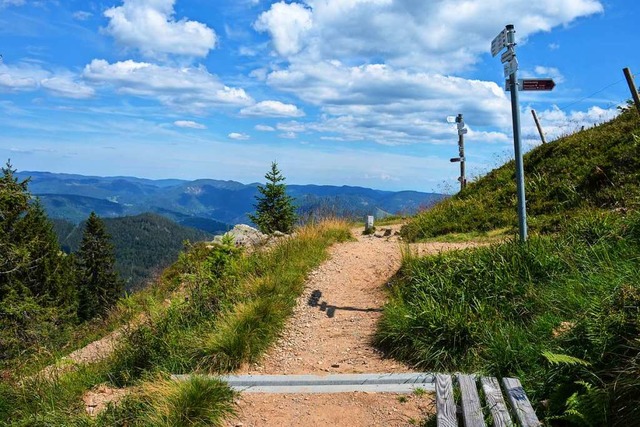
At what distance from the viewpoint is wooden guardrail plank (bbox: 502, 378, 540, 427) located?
3061mm

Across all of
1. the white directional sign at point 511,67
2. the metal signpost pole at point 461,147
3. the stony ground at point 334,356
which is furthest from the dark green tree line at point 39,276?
the metal signpost pole at point 461,147

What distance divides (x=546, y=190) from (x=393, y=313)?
7.65m

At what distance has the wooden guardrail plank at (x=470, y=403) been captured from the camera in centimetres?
315

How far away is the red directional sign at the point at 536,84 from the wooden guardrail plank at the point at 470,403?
396cm

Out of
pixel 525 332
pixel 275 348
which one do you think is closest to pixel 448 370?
pixel 525 332

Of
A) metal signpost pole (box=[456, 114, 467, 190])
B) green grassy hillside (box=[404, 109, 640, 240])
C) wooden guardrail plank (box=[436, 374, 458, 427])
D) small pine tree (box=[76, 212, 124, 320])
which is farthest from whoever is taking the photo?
small pine tree (box=[76, 212, 124, 320])

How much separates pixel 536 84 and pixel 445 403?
440 centimetres

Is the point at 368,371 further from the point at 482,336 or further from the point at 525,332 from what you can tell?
the point at 525,332

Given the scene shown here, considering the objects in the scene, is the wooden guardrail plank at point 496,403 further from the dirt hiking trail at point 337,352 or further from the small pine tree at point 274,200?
the small pine tree at point 274,200

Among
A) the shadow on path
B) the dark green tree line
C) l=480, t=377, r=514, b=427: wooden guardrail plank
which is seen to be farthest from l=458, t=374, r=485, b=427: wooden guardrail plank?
the dark green tree line

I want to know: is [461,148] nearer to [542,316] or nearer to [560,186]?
[560,186]

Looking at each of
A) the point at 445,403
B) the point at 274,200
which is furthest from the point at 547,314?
the point at 274,200

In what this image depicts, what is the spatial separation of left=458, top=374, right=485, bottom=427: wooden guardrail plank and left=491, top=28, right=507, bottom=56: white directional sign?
428 cm

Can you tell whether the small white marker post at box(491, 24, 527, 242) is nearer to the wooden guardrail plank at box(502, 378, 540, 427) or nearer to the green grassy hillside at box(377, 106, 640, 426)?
the green grassy hillside at box(377, 106, 640, 426)
